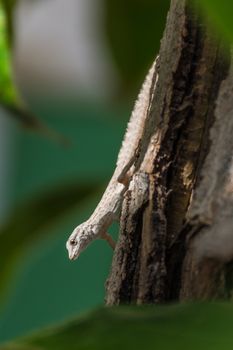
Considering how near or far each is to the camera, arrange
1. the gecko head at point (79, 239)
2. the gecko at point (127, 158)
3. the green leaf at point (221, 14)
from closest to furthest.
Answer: the green leaf at point (221, 14) < the gecko at point (127, 158) < the gecko head at point (79, 239)

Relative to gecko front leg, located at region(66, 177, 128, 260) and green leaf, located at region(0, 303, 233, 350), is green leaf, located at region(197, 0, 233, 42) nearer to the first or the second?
green leaf, located at region(0, 303, 233, 350)

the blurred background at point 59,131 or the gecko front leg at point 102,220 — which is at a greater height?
the blurred background at point 59,131

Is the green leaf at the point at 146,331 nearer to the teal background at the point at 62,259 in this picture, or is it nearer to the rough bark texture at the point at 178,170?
the rough bark texture at the point at 178,170

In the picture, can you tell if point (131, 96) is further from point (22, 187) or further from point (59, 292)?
point (22, 187)

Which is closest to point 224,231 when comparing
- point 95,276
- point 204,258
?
point 204,258

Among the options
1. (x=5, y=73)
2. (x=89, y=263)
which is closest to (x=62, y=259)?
(x=89, y=263)

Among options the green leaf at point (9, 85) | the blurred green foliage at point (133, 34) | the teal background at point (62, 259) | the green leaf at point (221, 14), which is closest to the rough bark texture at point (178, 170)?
the green leaf at point (221, 14)

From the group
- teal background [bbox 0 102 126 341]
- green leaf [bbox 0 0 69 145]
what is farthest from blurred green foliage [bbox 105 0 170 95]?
teal background [bbox 0 102 126 341]
